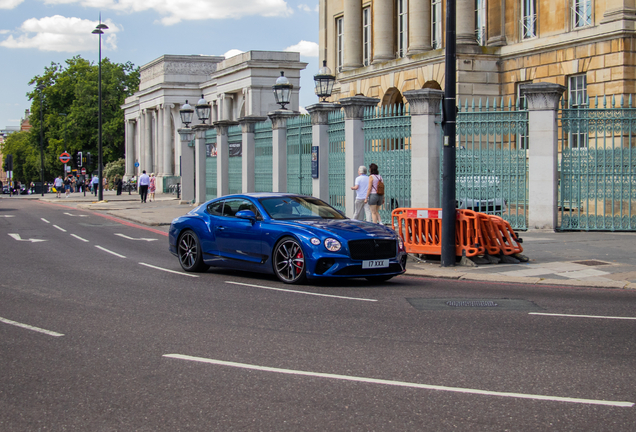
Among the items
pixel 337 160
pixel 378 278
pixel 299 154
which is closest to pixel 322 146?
pixel 337 160

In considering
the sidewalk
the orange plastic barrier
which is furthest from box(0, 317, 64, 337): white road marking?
the orange plastic barrier

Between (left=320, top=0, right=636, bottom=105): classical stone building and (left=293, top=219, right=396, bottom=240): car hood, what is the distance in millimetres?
16417

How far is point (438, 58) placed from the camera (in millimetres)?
30172

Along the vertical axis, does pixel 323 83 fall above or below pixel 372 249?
above

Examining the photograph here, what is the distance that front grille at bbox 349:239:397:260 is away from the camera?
11000 millimetres

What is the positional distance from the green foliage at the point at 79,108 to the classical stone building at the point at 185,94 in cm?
561

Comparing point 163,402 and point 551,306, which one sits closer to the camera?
point 163,402

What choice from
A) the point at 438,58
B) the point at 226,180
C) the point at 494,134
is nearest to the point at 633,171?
the point at 494,134

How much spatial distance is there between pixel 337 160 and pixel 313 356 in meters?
16.0

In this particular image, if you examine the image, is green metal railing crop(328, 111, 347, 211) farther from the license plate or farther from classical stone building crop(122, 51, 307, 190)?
classical stone building crop(122, 51, 307, 190)

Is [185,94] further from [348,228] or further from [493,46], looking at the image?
[348,228]

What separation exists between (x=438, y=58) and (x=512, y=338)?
24218 mm

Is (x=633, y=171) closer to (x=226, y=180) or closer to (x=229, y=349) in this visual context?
(x=229, y=349)

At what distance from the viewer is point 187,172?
38.5 meters
